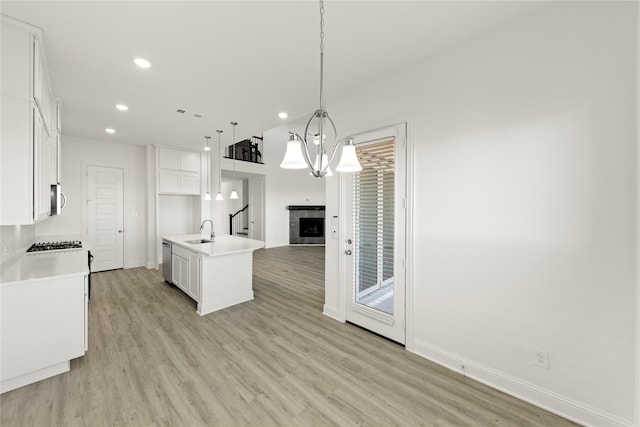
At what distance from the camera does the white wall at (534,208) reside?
5.34 ft

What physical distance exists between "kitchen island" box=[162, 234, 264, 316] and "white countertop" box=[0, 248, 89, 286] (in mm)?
1188

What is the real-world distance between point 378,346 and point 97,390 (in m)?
2.48

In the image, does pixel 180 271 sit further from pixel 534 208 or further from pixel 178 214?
pixel 534 208

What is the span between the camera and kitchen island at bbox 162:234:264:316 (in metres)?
3.50

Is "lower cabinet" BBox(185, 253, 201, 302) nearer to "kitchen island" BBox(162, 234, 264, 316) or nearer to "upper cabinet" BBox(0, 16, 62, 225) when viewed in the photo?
"kitchen island" BBox(162, 234, 264, 316)

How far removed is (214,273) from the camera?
360 centimetres

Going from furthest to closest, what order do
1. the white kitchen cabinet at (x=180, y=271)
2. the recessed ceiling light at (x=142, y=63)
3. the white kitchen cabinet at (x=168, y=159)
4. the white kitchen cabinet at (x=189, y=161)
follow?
the white kitchen cabinet at (x=189, y=161) < the white kitchen cabinet at (x=168, y=159) < the white kitchen cabinet at (x=180, y=271) < the recessed ceiling light at (x=142, y=63)

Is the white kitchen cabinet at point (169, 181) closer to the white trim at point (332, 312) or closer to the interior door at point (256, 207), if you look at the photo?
the interior door at point (256, 207)

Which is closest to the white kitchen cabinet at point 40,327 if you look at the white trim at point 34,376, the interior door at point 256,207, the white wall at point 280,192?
the white trim at point 34,376

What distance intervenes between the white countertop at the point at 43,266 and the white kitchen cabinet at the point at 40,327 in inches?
2.8

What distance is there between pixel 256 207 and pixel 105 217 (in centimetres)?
443

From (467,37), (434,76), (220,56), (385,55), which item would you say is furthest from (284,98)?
(467,37)

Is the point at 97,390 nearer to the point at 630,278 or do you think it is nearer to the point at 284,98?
the point at 284,98

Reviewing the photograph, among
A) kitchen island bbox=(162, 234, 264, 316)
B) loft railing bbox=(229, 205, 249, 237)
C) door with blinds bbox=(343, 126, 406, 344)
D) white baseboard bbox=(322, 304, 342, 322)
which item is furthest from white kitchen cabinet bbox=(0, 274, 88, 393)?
loft railing bbox=(229, 205, 249, 237)
